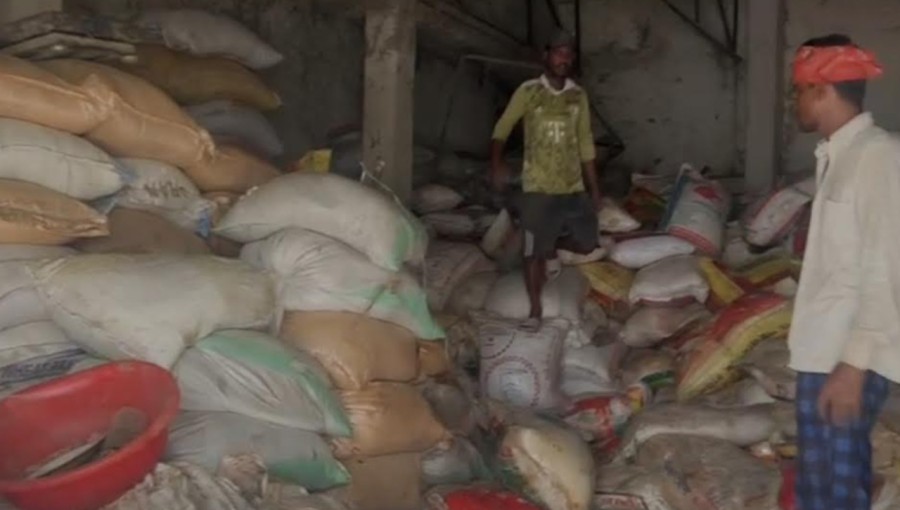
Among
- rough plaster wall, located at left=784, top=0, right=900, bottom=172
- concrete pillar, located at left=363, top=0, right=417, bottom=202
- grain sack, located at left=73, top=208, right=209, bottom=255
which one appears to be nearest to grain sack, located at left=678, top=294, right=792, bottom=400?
concrete pillar, located at left=363, top=0, right=417, bottom=202

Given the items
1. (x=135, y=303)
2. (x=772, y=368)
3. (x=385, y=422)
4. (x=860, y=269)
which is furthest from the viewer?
(x=772, y=368)

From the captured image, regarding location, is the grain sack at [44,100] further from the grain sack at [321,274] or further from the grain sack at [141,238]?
the grain sack at [321,274]

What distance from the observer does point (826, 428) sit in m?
2.96

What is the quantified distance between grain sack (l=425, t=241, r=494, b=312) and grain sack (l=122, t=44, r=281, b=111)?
111cm

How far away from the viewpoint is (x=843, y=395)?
9.36ft

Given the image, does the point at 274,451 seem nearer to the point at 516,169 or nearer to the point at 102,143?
the point at 102,143

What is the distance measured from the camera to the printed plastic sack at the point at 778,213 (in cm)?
602

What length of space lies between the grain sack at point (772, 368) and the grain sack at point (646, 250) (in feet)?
3.99

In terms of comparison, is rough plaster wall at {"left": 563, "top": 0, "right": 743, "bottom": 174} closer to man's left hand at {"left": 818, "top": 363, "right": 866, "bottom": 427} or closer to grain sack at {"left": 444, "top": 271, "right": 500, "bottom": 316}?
grain sack at {"left": 444, "top": 271, "right": 500, "bottom": 316}

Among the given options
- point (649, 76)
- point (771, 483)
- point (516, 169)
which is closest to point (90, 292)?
point (771, 483)

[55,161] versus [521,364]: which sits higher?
[55,161]

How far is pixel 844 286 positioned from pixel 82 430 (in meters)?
1.65

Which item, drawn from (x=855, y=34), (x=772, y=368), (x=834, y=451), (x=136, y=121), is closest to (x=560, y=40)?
(x=772, y=368)

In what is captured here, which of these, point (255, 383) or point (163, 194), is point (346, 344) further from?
point (163, 194)
